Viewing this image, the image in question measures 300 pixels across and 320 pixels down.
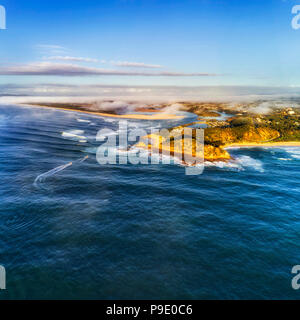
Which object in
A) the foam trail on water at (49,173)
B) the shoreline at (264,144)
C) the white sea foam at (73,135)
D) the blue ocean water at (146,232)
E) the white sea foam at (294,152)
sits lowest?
the blue ocean water at (146,232)

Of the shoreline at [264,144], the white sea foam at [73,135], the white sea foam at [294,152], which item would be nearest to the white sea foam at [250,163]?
the shoreline at [264,144]

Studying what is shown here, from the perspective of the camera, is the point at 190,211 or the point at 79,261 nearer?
the point at 79,261

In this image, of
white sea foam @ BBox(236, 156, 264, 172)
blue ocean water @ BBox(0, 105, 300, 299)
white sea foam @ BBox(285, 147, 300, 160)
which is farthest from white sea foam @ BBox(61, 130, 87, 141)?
white sea foam @ BBox(285, 147, 300, 160)

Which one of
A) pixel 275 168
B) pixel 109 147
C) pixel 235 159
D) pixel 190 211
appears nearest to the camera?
pixel 190 211

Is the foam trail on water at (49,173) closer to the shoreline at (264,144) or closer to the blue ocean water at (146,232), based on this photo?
the blue ocean water at (146,232)

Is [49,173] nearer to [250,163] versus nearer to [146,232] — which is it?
[146,232]
